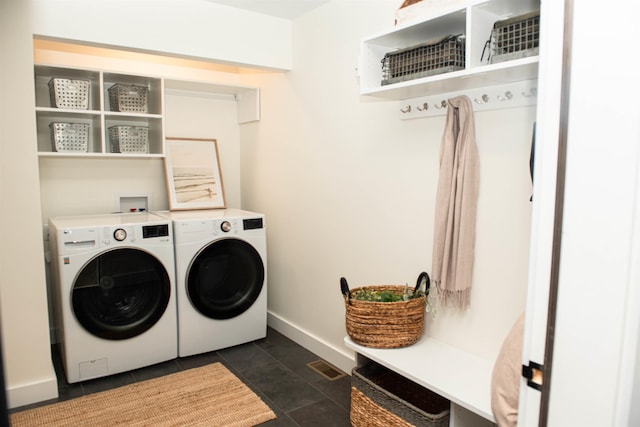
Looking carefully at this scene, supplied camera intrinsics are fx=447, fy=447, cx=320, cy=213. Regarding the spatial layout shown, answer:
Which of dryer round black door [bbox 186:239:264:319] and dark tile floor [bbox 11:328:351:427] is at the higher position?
dryer round black door [bbox 186:239:264:319]

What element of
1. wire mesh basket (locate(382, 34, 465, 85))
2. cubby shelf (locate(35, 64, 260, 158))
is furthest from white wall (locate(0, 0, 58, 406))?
wire mesh basket (locate(382, 34, 465, 85))

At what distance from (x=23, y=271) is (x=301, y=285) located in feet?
5.77

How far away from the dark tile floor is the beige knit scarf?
0.99 metres

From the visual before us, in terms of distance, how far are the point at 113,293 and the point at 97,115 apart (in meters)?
1.24

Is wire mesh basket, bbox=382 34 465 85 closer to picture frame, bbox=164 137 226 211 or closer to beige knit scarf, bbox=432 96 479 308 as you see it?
beige knit scarf, bbox=432 96 479 308

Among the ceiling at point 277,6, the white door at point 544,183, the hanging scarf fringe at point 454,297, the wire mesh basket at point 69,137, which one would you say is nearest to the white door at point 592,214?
the white door at point 544,183

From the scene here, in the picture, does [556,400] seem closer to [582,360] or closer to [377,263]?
[582,360]

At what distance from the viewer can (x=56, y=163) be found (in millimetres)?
3227

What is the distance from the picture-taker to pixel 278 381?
2799mm

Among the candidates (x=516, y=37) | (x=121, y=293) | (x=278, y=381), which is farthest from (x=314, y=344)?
(x=516, y=37)

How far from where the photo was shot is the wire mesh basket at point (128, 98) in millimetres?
3119

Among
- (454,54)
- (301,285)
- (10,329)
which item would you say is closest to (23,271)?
(10,329)

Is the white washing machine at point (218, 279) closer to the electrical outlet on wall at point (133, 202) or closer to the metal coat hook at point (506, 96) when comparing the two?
the electrical outlet on wall at point (133, 202)

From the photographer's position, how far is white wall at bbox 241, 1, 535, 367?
6.39ft
